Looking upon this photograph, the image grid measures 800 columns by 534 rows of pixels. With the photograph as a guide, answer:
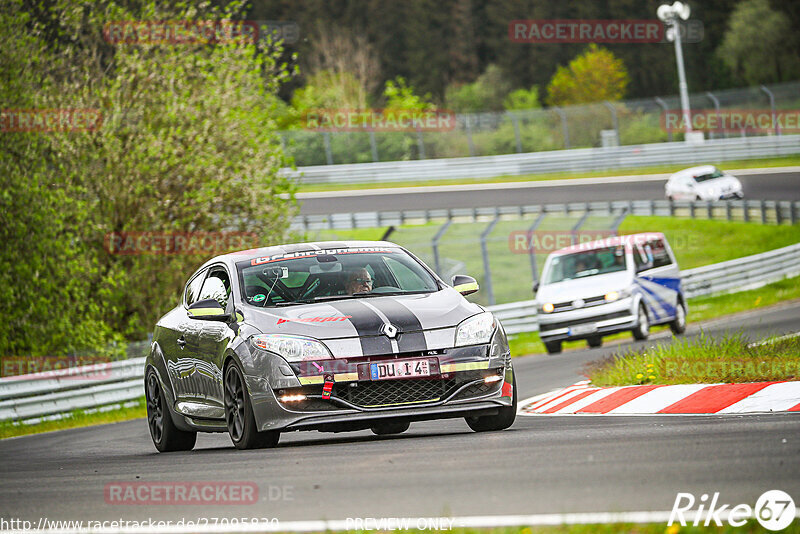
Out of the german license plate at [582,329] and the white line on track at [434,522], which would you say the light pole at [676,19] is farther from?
the white line on track at [434,522]

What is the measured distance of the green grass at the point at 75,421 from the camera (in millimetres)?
17344

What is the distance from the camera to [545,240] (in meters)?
34.6

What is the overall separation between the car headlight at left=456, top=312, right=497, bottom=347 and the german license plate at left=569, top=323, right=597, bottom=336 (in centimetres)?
1214

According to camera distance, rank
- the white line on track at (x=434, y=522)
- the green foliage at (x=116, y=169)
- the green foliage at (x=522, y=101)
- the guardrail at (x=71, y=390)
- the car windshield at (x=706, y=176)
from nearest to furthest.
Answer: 1. the white line on track at (x=434, y=522)
2. the guardrail at (x=71, y=390)
3. the green foliage at (x=116, y=169)
4. the car windshield at (x=706, y=176)
5. the green foliage at (x=522, y=101)

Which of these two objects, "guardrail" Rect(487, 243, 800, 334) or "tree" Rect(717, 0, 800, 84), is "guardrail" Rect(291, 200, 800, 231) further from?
"tree" Rect(717, 0, 800, 84)

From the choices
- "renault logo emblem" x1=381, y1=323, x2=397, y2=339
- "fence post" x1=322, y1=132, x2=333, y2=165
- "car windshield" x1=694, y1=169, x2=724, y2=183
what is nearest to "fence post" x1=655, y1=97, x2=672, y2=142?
"car windshield" x1=694, y1=169, x2=724, y2=183

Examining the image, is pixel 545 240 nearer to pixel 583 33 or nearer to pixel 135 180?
pixel 135 180

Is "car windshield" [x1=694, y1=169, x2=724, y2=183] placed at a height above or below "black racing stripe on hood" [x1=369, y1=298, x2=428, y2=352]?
below

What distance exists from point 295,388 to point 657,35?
88135 mm

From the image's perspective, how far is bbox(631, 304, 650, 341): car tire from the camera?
21000 millimetres

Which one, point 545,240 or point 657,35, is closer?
point 545,240

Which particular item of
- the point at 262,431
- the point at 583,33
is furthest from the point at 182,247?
the point at 583,33

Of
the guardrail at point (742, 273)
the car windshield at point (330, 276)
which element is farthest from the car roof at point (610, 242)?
the car windshield at point (330, 276)

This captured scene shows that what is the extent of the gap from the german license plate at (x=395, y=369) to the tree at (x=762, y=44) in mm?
76056
